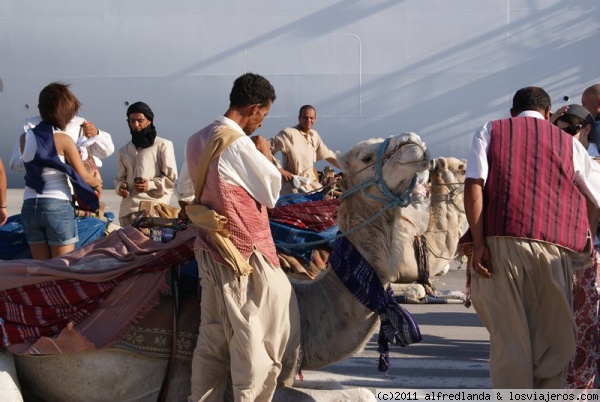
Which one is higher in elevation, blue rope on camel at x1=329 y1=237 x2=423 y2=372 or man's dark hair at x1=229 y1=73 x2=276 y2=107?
man's dark hair at x1=229 y1=73 x2=276 y2=107

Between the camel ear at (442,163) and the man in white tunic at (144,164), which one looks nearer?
the camel ear at (442,163)

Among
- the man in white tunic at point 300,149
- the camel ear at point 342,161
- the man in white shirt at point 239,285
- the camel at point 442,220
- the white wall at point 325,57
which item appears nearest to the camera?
the man in white shirt at point 239,285

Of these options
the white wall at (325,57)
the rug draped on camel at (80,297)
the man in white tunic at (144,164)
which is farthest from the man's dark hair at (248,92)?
the white wall at (325,57)

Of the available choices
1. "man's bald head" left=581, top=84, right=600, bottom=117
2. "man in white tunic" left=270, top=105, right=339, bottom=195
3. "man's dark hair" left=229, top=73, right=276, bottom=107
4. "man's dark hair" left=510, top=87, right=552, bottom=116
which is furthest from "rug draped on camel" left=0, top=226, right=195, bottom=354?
"man in white tunic" left=270, top=105, right=339, bottom=195

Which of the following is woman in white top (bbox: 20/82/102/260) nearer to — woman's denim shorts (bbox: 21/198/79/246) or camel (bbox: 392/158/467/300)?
woman's denim shorts (bbox: 21/198/79/246)

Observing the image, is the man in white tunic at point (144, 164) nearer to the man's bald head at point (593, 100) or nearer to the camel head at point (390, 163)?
the man's bald head at point (593, 100)

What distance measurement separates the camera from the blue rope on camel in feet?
14.9

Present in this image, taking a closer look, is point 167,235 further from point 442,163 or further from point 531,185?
point 442,163

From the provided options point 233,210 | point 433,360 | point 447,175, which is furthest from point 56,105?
point 433,360

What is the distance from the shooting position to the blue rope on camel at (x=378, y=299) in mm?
4543

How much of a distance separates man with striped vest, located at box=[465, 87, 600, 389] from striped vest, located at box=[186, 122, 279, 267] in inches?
42.8

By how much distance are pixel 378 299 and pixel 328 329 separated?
0.29 metres

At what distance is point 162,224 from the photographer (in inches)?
210

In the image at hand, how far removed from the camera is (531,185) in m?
4.63
